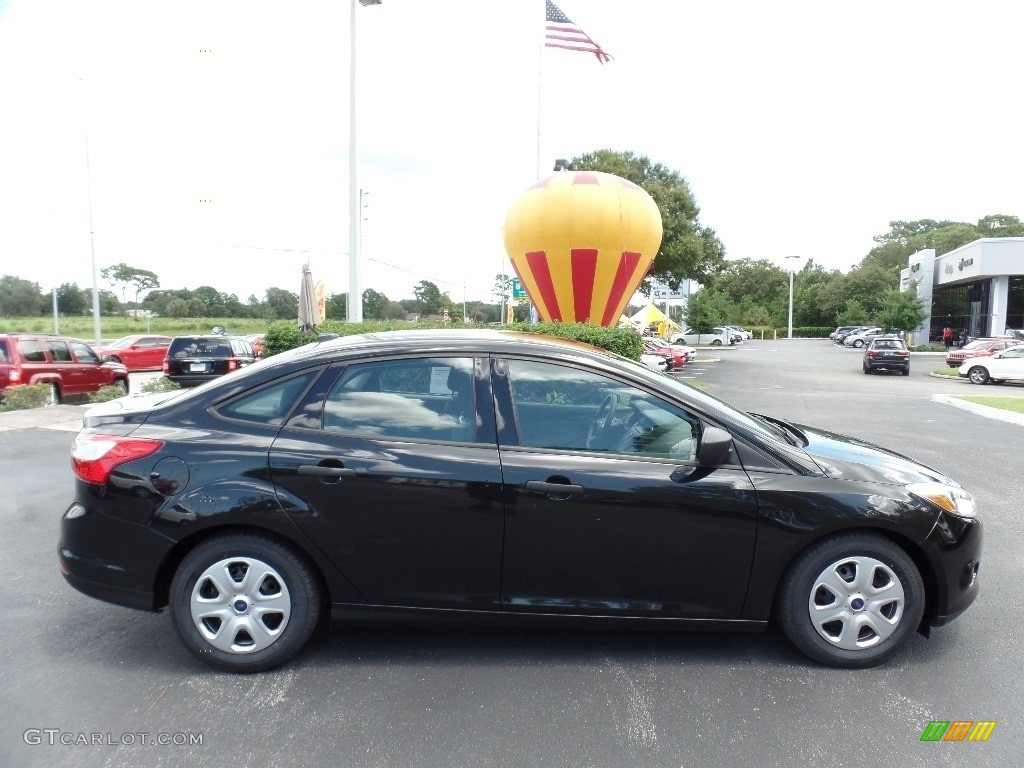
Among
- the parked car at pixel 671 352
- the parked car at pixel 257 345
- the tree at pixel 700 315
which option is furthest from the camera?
the tree at pixel 700 315

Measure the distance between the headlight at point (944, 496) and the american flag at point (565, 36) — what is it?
22.8 metres

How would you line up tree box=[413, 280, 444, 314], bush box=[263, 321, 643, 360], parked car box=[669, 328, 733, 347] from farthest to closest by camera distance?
tree box=[413, 280, 444, 314], parked car box=[669, 328, 733, 347], bush box=[263, 321, 643, 360]

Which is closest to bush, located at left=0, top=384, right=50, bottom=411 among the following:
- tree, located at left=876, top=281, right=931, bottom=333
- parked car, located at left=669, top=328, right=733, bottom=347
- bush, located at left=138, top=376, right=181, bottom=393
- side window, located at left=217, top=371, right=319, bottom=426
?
bush, located at left=138, top=376, right=181, bottom=393

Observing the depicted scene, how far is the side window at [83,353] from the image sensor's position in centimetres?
1403

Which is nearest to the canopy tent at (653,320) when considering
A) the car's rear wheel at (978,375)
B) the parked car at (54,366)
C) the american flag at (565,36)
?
the car's rear wheel at (978,375)

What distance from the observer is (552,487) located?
3254 millimetres

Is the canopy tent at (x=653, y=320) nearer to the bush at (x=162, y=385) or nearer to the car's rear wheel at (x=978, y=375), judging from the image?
the car's rear wheel at (x=978, y=375)

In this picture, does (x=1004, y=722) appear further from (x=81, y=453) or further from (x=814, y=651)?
(x=81, y=453)

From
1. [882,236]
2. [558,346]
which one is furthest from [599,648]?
[882,236]

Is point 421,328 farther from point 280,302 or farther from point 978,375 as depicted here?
point 280,302

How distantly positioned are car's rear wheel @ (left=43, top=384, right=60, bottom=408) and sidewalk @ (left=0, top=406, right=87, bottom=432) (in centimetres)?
69

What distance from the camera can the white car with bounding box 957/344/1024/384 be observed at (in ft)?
81.2

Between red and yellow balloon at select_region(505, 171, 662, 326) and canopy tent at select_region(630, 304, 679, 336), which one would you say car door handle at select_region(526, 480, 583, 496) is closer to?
red and yellow balloon at select_region(505, 171, 662, 326)

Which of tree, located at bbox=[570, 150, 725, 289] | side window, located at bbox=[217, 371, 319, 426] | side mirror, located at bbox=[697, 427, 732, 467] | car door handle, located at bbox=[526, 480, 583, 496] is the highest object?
tree, located at bbox=[570, 150, 725, 289]
